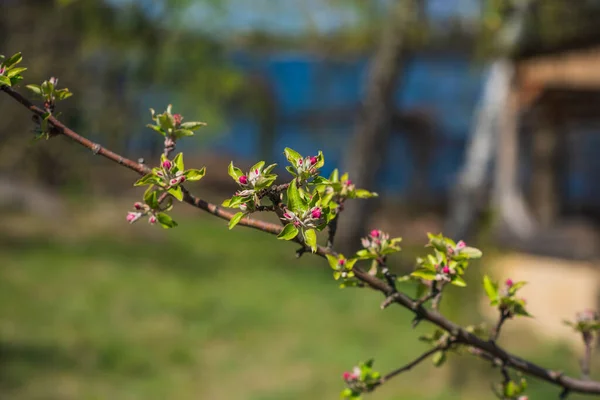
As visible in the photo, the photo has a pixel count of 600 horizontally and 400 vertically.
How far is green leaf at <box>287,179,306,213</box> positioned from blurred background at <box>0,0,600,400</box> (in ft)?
13.5

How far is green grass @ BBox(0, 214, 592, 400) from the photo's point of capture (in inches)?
208

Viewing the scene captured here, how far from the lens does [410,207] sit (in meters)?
15.8

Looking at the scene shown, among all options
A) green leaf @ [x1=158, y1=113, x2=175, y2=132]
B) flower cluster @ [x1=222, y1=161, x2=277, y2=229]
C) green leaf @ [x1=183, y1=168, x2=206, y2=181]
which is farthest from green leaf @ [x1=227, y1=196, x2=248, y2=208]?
green leaf @ [x1=158, y1=113, x2=175, y2=132]

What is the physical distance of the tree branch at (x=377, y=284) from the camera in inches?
47.2

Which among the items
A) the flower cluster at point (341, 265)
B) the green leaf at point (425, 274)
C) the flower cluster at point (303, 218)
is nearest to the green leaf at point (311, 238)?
the flower cluster at point (303, 218)

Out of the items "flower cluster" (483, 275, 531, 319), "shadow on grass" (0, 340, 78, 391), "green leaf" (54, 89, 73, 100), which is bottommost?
"flower cluster" (483, 275, 531, 319)

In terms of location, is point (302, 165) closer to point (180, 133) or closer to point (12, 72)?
point (180, 133)

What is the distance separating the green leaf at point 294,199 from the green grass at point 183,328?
13.7ft

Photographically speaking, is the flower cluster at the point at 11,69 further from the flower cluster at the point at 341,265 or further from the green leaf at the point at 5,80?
the flower cluster at the point at 341,265

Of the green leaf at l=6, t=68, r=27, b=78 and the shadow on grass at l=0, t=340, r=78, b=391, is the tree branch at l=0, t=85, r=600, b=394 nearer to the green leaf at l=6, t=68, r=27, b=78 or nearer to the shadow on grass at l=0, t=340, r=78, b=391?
the green leaf at l=6, t=68, r=27, b=78

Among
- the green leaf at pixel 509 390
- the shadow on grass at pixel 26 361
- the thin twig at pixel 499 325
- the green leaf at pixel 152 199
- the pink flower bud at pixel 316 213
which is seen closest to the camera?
the pink flower bud at pixel 316 213

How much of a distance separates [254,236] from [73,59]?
4.22 metres

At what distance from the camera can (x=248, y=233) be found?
12.9 m

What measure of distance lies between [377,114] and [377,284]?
955 centimetres
